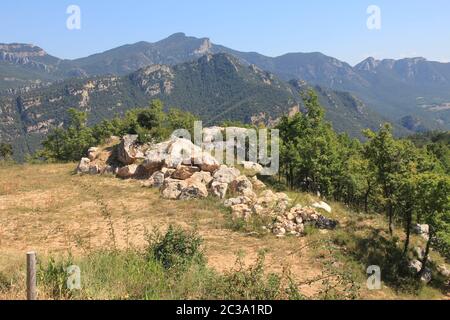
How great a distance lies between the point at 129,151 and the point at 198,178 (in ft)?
24.0

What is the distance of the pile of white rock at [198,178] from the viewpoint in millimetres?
19781

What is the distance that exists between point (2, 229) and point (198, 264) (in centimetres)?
1088

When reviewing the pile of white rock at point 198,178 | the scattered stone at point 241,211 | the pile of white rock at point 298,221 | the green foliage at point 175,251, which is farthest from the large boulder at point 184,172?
the green foliage at point 175,251

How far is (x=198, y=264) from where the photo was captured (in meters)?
10.9

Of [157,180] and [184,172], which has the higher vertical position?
[184,172]

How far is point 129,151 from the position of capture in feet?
95.6

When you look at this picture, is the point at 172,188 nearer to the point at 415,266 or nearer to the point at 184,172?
the point at 184,172

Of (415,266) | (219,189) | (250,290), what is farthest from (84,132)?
(250,290)

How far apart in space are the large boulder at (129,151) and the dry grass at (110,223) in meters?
2.37

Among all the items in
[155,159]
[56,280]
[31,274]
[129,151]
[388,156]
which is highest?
[31,274]

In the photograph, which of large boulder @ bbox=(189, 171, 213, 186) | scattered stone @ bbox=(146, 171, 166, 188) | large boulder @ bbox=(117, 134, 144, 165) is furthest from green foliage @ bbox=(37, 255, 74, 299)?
large boulder @ bbox=(117, 134, 144, 165)

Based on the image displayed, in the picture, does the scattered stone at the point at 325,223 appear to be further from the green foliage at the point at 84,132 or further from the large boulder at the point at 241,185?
the green foliage at the point at 84,132
